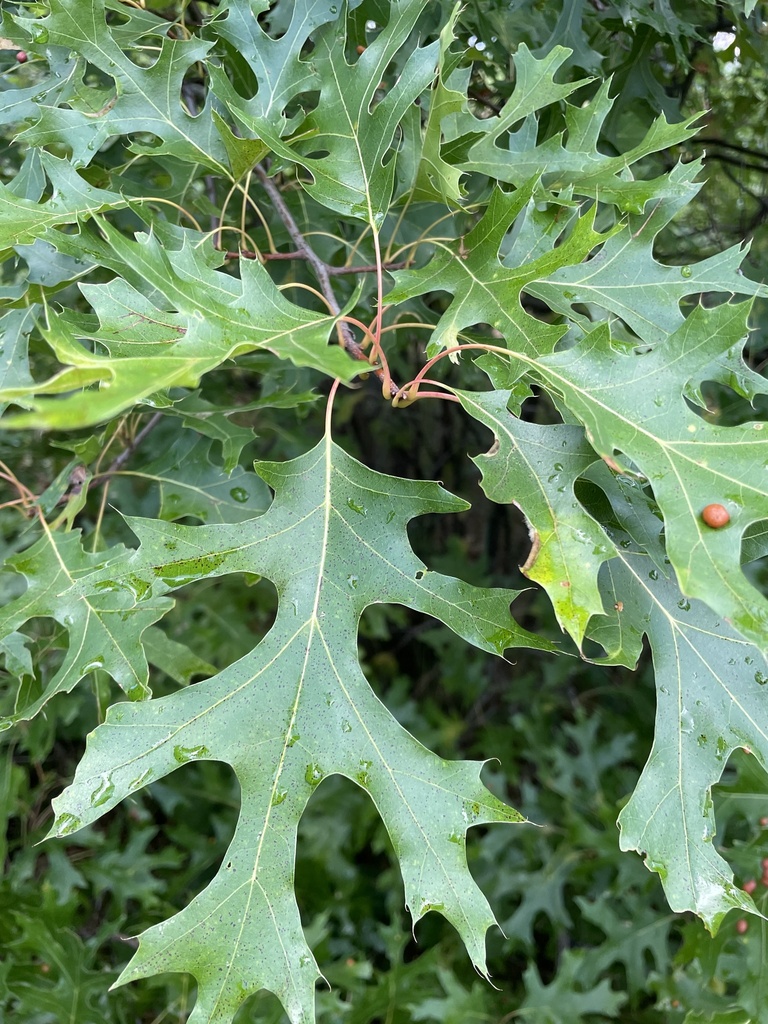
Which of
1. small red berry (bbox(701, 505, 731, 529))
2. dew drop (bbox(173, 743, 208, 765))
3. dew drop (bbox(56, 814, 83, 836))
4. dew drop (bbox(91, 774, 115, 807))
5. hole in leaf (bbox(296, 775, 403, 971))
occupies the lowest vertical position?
hole in leaf (bbox(296, 775, 403, 971))

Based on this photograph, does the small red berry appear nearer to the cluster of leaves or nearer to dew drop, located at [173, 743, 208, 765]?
the cluster of leaves

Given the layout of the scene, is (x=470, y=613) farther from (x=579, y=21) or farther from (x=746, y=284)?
(x=579, y=21)

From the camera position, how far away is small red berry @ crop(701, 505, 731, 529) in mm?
752

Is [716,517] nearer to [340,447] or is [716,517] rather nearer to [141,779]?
[340,447]

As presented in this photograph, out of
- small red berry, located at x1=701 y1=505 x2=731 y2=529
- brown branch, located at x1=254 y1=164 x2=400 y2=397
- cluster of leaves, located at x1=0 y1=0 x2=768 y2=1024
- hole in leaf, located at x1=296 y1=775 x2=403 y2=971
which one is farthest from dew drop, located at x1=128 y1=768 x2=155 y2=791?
hole in leaf, located at x1=296 y1=775 x2=403 y2=971

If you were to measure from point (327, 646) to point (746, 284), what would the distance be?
0.76 metres

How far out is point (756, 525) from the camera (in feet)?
3.08

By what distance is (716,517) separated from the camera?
0.75m

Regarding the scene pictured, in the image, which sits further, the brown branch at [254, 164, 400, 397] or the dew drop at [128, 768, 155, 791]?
the brown branch at [254, 164, 400, 397]

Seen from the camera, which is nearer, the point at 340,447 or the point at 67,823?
the point at 67,823

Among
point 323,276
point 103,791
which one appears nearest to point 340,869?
point 103,791

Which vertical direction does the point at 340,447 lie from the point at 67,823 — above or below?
above

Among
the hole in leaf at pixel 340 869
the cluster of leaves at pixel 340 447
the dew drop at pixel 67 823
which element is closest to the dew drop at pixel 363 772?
the cluster of leaves at pixel 340 447

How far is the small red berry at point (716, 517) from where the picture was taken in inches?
29.6
